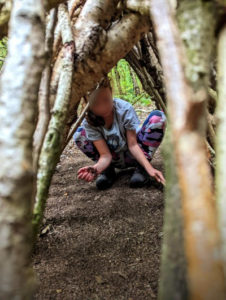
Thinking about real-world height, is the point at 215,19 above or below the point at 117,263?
above

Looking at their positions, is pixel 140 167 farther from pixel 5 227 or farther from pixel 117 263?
pixel 5 227

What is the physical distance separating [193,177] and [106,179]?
4.88 ft

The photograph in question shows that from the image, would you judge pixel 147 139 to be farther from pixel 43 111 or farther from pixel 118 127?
pixel 43 111

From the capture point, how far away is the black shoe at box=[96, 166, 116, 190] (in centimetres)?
182

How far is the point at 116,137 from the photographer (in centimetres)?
193

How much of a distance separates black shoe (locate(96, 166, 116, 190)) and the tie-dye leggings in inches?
4.4

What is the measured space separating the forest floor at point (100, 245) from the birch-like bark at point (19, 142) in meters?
0.54

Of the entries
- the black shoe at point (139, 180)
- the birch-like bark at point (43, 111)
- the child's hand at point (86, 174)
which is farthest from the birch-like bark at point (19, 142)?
the black shoe at point (139, 180)

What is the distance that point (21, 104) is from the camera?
0.50 meters

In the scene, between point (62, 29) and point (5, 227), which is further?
point (62, 29)

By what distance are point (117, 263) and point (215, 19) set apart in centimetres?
82

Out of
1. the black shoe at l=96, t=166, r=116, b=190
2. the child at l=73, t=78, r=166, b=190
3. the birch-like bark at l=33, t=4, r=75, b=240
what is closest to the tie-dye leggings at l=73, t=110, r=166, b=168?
the child at l=73, t=78, r=166, b=190

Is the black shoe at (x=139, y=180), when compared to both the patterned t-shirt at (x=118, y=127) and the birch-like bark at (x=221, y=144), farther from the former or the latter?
the birch-like bark at (x=221, y=144)

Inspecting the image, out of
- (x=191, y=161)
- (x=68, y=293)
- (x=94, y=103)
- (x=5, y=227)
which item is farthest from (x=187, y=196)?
(x=94, y=103)
